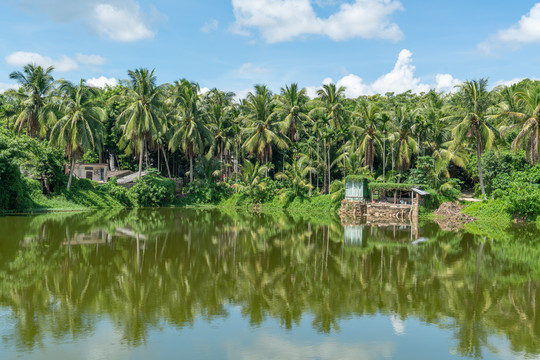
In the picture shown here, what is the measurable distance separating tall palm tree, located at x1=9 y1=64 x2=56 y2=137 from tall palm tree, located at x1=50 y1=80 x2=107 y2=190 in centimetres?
203

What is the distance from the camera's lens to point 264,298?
38.0 feet

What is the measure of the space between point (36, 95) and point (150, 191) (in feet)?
44.0

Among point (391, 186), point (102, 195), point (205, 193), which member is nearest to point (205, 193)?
point (205, 193)

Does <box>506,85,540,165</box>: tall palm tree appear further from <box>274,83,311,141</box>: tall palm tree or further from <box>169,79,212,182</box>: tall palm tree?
<box>169,79,212,182</box>: tall palm tree

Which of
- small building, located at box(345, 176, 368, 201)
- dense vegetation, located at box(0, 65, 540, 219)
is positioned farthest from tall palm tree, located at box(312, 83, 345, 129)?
small building, located at box(345, 176, 368, 201)

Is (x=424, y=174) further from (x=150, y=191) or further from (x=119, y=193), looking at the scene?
(x=119, y=193)

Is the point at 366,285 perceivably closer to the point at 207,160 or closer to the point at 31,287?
the point at 31,287

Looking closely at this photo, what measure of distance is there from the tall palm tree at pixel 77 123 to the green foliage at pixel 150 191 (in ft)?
19.4

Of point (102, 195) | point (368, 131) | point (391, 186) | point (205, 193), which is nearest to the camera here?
point (391, 186)

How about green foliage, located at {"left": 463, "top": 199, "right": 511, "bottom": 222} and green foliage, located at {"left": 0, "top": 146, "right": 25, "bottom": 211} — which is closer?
green foliage, located at {"left": 0, "top": 146, "right": 25, "bottom": 211}

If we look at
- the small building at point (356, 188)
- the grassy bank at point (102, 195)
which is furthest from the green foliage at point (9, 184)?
the small building at point (356, 188)

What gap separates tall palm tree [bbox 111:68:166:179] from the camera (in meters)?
40.3

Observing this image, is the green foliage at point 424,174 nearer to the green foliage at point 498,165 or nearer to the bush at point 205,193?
the green foliage at point 498,165

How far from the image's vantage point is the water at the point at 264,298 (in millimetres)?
8516
